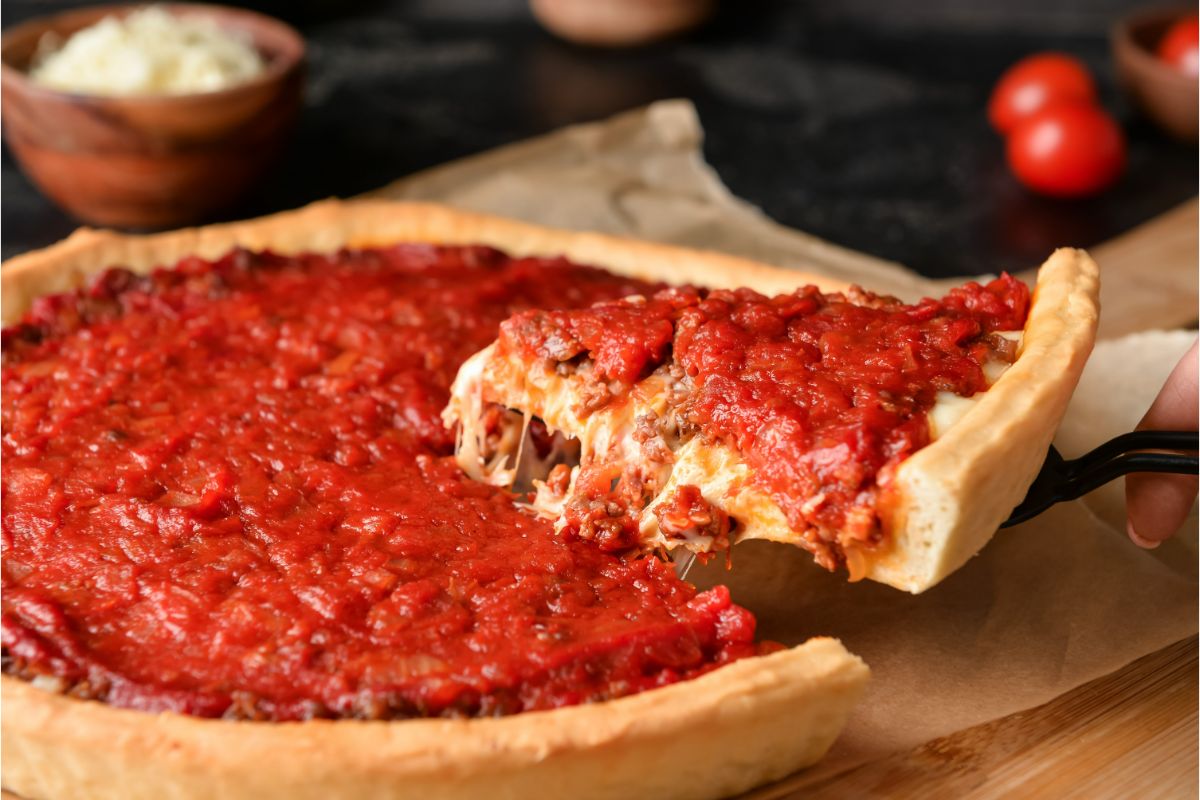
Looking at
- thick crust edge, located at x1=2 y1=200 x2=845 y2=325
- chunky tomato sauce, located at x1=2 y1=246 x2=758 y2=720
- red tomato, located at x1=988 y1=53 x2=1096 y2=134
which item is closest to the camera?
chunky tomato sauce, located at x1=2 y1=246 x2=758 y2=720

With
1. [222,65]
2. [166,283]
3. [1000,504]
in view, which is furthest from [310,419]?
[222,65]

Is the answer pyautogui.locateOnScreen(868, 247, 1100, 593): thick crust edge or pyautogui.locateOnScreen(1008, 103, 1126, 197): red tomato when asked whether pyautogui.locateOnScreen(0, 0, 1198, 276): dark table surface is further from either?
pyautogui.locateOnScreen(868, 247, 1100, 593): thick crust edge

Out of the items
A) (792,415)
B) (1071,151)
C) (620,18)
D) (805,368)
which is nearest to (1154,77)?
(1071,151)

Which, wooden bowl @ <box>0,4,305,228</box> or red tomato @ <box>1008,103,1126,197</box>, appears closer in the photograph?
wooden bowl @ <box>0,4,305,228</box>

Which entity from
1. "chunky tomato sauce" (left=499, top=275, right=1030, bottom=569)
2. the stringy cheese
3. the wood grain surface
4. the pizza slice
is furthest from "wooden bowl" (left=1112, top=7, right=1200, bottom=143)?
the wood grain surface

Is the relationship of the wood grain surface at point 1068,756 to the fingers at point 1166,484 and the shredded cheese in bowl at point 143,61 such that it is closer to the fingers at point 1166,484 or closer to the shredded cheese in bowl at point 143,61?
the fingers at point 1166,484

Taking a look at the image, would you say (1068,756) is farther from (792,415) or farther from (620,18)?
(620,18)

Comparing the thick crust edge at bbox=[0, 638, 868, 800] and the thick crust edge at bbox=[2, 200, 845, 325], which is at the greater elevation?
the thick crust edge at bbox=[0, 638, 868, 800]
